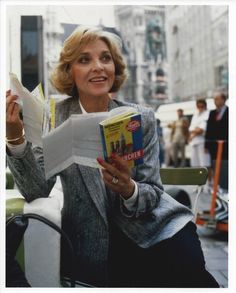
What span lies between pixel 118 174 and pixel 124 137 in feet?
0.39

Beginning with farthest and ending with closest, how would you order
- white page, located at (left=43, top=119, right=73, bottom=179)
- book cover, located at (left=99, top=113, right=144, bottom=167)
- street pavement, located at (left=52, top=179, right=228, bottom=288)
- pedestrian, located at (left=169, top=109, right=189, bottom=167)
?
pedestrian, located at (left=169, top=109, right=189, bottom=167)
street pavement, located at (left=52, top=179, right=228, bottom=288)
white page, located at (left=43, top=119, right=73, bottom=179)
book cover, located at (left=99, top=113, right=144, bottom=167)

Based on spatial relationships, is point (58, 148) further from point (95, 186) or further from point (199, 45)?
point (199, 45)

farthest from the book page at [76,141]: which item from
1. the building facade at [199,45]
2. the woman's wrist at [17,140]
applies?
the building facade at [199,45]

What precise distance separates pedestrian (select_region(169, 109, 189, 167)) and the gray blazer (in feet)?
14.6

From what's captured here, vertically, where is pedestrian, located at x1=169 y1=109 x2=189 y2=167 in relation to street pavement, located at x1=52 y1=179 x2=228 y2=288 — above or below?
above

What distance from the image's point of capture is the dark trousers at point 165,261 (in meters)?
1.33

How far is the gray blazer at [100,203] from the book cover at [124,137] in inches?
7.1

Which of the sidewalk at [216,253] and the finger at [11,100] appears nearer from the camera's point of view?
the finger at [11,100]

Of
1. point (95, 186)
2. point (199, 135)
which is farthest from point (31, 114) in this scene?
point (199, 135)

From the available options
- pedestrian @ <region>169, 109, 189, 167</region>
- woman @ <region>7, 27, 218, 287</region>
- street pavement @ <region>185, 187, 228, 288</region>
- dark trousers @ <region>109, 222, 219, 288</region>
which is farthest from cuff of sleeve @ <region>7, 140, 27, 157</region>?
pedestrian @ <region>169, 109, 189, 167</region>

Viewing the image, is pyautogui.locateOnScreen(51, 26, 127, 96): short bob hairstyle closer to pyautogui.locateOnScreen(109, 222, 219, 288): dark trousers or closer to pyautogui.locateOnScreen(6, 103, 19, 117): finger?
pyautogui.locateOnScreen(6, 103, 19, 117): finger

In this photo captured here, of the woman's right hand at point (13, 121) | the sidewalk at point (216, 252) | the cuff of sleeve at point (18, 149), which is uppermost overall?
the woman's right hand at point (13, 121)

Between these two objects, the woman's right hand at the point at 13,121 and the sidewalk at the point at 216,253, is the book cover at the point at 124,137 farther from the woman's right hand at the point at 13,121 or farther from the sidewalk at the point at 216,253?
the sidewalk at the point at 216,253

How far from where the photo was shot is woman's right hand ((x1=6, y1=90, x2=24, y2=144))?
131 cm
